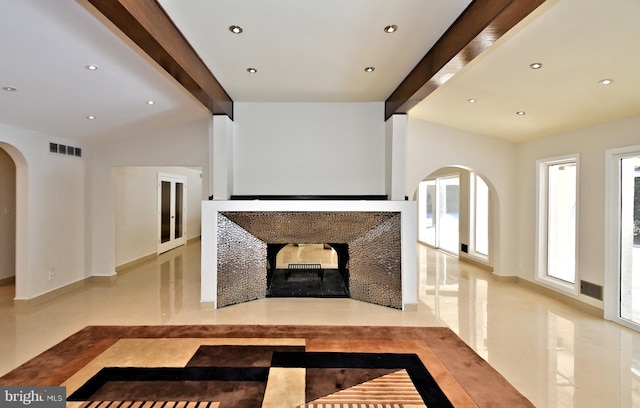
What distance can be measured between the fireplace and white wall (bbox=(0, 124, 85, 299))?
7.94 feet

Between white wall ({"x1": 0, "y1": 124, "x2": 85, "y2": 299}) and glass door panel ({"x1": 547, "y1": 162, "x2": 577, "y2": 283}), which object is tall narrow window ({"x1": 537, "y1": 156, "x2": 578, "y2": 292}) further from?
white wall ({"x1": 0, "y1": 124, "x2": 85, "y2": 299})

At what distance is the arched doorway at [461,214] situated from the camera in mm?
5973

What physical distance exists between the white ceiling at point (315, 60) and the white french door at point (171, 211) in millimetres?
3496

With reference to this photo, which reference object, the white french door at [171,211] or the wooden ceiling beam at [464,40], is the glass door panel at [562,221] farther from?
the white french door at [171,211]

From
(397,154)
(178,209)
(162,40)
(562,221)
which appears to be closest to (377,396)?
(397,154)

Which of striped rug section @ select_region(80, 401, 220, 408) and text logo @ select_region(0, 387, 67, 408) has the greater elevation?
striped rug section @ select_region(80, 401, 220, 408)

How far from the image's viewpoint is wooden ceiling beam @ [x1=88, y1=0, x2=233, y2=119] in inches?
78.8

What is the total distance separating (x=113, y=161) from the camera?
17.4 feet

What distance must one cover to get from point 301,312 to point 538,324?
287 centimetres

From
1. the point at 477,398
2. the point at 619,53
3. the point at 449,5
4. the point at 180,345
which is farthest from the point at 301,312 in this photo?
the point at 619,53

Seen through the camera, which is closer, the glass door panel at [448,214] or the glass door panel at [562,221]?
the glass door panel at [562,221]

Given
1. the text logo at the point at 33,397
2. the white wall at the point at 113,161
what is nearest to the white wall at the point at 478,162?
the white wall at the point at 113,161

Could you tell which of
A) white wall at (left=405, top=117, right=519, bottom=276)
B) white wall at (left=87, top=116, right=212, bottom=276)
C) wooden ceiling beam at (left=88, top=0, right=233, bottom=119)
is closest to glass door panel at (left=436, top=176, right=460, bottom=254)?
white wall at (left=405, top=117, right=519, bottom=276)

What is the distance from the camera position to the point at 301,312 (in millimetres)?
4000
